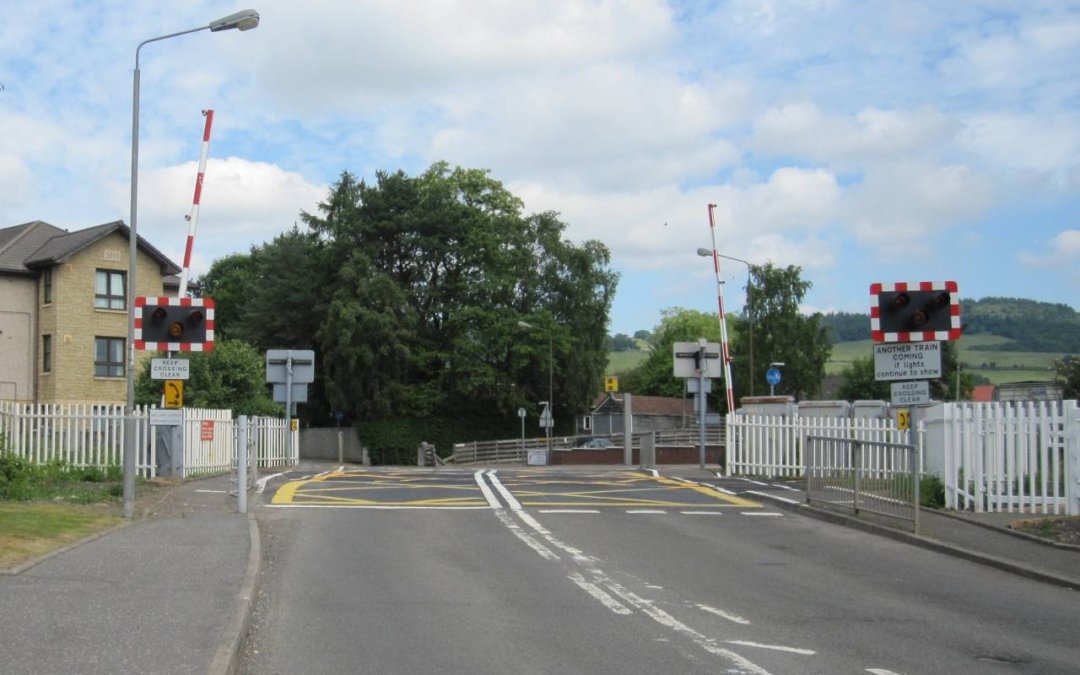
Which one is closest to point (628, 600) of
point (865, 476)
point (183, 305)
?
point (865, 476)

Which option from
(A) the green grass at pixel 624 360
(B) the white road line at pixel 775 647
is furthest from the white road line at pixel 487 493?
(A) the green grass at pixel 624 360

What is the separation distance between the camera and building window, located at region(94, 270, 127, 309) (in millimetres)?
48241

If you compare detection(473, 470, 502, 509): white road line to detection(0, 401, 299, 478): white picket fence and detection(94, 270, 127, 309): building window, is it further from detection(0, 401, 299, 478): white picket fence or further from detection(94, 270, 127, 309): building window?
detection(94, 270, 127, 309): building window

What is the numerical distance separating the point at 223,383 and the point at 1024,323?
271 feet

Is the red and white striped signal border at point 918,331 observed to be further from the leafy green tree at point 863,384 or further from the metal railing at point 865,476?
the leafy green tree at point 863,384

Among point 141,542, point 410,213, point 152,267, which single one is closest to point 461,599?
point 141,542

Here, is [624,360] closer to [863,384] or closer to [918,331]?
[863,384]

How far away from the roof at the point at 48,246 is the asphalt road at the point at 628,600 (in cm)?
3440

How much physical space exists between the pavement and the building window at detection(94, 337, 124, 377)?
34164mm

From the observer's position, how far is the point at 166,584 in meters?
9.84

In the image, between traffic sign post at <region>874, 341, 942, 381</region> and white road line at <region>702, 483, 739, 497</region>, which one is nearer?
traffic sign post at <region>874, 341, 942, 381</region>

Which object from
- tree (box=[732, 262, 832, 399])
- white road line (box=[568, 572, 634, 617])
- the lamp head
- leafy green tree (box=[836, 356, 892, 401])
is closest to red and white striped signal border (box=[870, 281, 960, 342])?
white road line (box=[568, 572, 634, 617])

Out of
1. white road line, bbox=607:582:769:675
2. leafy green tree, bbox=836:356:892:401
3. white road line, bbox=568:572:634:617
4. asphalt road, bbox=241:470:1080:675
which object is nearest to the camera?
white road line, bbox=607:582:769:675

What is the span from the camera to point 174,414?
17344 mm
